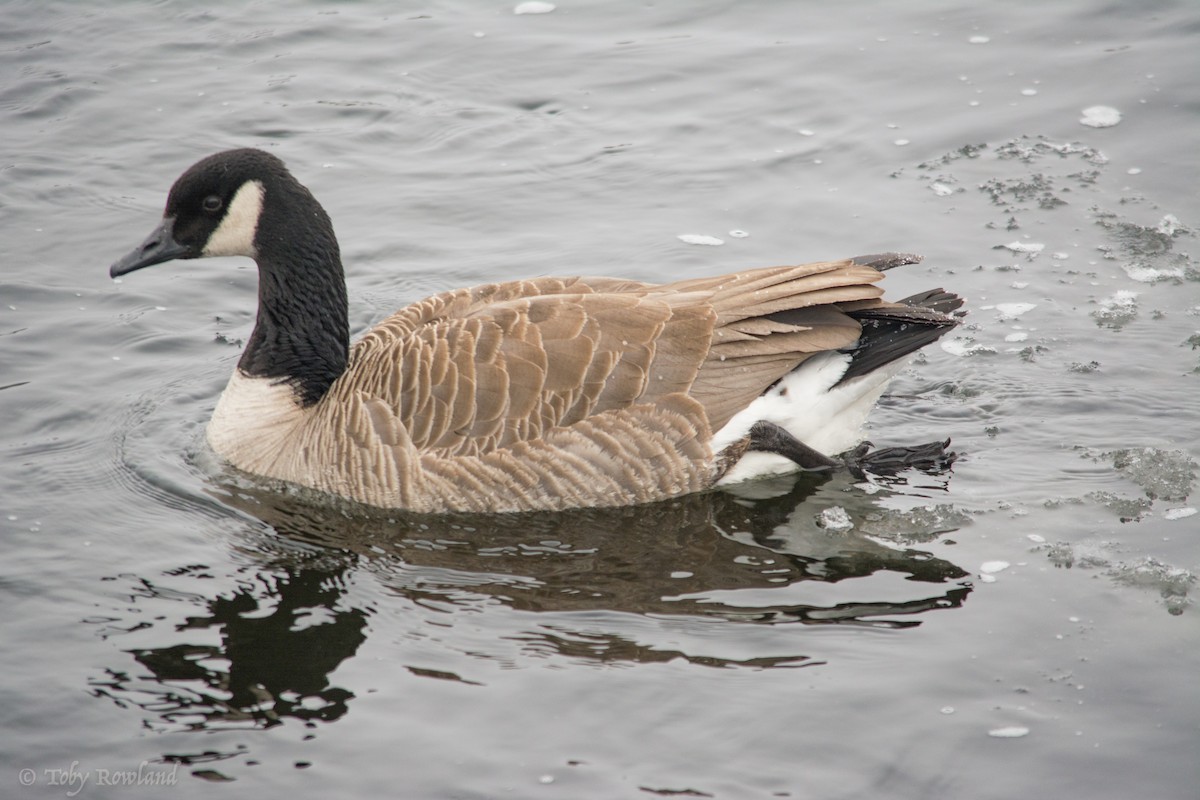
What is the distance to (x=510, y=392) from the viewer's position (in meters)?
7.15

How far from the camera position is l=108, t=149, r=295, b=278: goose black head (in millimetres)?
7516

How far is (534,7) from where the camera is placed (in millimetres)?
14367

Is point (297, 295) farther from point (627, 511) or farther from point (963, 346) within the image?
point (963, 346)

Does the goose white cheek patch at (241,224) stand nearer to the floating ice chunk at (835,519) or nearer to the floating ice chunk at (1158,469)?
the floating ice chunk at (835,519)

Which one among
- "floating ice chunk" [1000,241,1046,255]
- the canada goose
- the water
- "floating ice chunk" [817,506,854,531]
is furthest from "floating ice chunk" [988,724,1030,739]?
"floating ice chunk" [1000,241,1046,255]

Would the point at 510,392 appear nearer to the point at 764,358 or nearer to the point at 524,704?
the point at 764,358

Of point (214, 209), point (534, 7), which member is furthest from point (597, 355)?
point (534, 7)

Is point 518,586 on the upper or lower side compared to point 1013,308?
Result: lower

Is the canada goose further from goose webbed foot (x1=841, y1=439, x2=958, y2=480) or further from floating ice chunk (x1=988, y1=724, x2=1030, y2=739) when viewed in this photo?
floating ice chunk (x1=988, y1=724, x2=1030, y2=739)

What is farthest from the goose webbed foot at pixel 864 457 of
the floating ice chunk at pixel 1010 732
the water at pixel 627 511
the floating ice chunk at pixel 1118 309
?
the floating ice chunk at pixel 1010 732

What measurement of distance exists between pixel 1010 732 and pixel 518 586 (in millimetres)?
2535

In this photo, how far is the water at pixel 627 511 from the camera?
5590mm

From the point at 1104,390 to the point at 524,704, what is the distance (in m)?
4.59

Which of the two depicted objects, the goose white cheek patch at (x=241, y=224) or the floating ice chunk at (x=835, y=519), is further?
the goose white cheek patch at (x=241, y=224)
